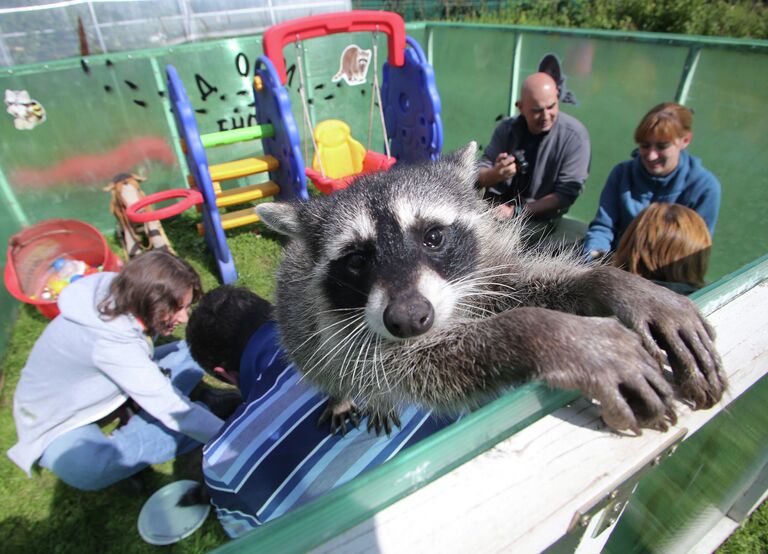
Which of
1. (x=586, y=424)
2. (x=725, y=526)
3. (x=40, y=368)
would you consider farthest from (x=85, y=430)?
(x=725, y=526)

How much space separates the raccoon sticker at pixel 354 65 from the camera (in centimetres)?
664

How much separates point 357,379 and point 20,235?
16.8 ft

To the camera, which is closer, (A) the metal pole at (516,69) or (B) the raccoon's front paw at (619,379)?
(B) the raccoon's front paw at (619,379)

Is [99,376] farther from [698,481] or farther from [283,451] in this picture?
[698,481]

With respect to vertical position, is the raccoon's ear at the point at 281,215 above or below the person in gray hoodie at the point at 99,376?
above

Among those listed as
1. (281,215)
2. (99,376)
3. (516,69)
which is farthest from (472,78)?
(99,376)

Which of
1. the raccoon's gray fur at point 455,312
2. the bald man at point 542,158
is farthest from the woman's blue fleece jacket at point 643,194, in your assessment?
the raccoon's gray fur at point 455,312

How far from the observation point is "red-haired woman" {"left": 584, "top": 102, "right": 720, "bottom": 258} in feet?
9.98

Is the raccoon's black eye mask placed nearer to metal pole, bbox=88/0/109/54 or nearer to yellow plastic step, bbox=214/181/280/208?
yellow plastic step, bbox=214/181/280/208

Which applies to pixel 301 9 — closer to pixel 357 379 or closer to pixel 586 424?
pixel 357 379

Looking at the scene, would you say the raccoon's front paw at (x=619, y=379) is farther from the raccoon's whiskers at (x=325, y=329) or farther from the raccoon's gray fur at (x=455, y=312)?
the raccoon's whiskers at (x=325, y=329)

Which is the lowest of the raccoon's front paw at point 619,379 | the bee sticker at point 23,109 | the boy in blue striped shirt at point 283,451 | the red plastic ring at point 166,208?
the red plastic ring at point 166,208

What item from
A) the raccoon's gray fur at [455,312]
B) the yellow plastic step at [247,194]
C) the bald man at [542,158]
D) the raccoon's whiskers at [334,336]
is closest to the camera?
the raccoon's gray fur at [455,312]

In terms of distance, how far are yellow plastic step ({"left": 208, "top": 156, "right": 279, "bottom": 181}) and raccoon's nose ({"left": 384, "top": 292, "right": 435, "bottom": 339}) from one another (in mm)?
4627
